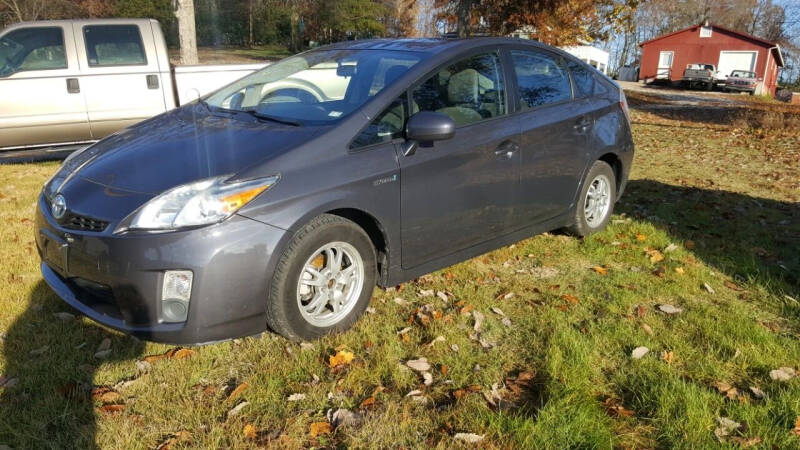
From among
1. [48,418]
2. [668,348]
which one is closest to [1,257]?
[48,418]

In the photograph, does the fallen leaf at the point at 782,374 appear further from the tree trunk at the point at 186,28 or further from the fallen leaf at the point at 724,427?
the tree trunk at the point at 186,28

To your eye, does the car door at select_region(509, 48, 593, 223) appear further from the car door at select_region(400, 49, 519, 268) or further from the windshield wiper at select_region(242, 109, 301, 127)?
the windshield wiper at select_region(242, 109, 301, 127)

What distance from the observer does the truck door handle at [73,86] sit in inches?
296

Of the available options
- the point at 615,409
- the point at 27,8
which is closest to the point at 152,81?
the point at 615,409

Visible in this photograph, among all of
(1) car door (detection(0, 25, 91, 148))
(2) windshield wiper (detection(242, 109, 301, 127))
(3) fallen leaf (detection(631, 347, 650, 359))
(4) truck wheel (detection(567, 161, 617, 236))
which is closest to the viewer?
(3) fallen leaf (detection(631, 347, 650, 359))

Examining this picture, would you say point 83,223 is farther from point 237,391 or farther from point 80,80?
point 80,80

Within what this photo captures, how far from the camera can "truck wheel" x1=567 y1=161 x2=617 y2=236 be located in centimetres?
500

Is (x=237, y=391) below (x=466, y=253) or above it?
below

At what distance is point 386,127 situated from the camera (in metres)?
3.51

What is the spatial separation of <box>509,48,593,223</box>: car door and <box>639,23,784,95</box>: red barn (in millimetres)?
44815

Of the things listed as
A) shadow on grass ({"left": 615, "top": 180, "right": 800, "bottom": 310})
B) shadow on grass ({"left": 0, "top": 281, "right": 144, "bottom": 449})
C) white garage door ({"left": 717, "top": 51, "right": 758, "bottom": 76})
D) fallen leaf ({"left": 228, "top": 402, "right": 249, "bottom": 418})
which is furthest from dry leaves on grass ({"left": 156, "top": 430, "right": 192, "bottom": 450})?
white garage door ({"left": 717, "top": 51, "right": 758, "bottom": 76})

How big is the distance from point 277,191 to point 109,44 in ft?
19.8

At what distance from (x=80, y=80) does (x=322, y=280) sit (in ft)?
19.4

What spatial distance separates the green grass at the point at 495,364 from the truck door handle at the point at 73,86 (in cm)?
318
